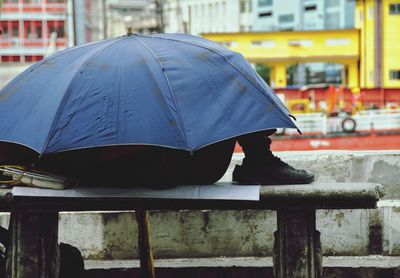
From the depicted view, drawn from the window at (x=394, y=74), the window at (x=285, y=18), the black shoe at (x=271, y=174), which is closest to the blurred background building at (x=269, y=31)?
the window at (x=394, y=74)

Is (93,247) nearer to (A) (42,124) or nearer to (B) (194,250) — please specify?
(B) (194,250)

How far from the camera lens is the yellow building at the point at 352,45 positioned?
145 feet

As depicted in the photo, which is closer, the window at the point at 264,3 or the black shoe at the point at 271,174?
the black shoe at the point at 271,174

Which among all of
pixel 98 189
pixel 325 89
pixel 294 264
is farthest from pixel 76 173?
pixel 325 89

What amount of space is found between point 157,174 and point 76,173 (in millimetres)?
362

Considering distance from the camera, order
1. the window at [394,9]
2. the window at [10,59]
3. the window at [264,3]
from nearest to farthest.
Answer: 1. the window at [394,9]
2. the window at [10,59]
3. the window at [264,3]

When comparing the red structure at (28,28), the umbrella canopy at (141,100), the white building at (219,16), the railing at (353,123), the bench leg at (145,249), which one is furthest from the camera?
the white building at (219,16)

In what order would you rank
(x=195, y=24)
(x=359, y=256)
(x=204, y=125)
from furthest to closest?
(x=195, y=24) < (x=359, y=256) < (x=204, y=125)

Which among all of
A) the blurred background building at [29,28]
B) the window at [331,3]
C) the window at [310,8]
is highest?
the window at [331,3]

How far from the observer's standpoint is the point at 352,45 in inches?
1817

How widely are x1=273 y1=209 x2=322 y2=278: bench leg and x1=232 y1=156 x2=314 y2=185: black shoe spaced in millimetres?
137

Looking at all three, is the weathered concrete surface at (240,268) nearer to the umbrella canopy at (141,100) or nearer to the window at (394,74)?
the umbrella canopy at (141,100)

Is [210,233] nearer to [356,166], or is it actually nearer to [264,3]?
[356,166]

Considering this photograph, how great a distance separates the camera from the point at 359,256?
15.8 feet
